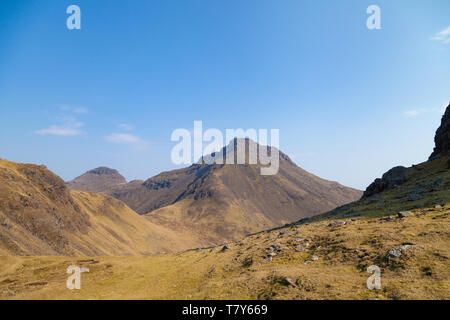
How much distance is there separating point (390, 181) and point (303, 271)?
34.4 metres

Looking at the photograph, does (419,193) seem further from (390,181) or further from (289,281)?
(289,281)

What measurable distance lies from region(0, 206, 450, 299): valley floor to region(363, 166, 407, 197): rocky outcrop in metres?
18.6

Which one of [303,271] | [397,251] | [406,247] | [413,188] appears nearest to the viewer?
[397,251]

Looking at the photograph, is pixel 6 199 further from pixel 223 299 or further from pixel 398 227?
pixel 398 227

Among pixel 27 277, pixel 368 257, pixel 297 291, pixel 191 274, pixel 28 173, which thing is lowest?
pixel 27 277

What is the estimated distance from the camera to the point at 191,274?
2636cm

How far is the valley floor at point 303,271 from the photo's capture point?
49.4 feet

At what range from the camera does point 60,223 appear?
84.1 metres

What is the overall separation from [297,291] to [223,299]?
558 cm

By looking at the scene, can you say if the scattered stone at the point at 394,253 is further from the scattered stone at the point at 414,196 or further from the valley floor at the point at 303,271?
the scattered stone at the point at 414,196

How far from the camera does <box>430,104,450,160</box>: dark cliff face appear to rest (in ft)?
156

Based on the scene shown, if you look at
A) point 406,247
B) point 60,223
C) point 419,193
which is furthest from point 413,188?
point 60,223

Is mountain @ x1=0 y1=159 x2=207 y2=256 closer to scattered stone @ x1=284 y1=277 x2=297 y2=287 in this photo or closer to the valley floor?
the valley floor
